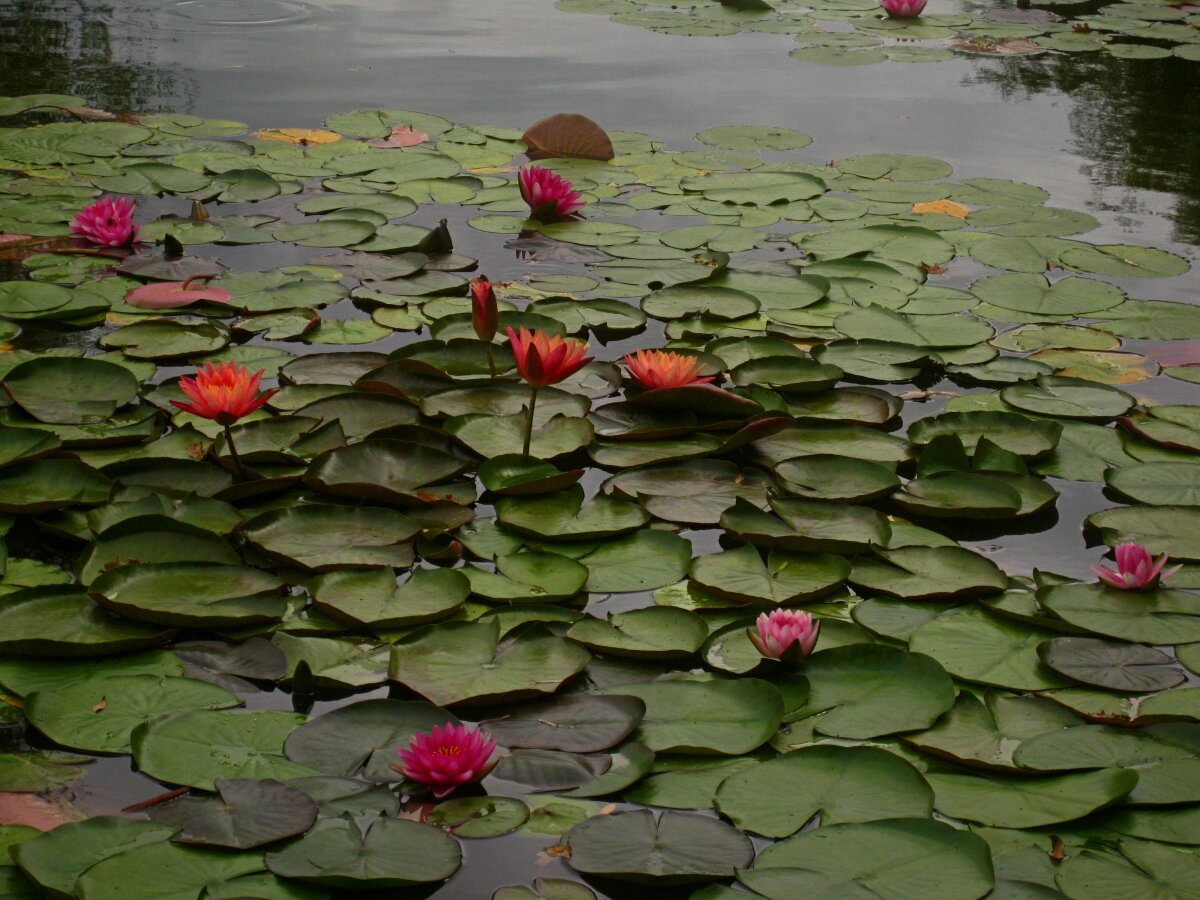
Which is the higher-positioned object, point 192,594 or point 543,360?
point 543,360

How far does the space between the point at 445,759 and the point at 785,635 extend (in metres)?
0.56

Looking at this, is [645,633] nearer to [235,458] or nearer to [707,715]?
[707,715]

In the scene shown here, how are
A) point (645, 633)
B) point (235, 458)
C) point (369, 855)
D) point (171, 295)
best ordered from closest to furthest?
point (369, 855), point (645, 633), point (235, 458), point (171, 295)

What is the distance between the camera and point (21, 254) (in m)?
3.43

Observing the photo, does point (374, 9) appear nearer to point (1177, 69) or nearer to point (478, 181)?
point (478, 181)

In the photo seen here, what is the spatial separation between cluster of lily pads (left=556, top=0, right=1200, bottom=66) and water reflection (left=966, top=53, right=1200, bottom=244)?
283 mm

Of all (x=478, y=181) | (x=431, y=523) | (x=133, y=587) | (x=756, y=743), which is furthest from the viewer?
(x=478, y=181)

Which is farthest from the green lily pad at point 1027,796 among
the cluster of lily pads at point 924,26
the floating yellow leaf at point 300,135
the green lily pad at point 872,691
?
the cluster of lily pads at point 924,26

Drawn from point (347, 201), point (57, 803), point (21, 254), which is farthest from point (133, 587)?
point (347, 201)

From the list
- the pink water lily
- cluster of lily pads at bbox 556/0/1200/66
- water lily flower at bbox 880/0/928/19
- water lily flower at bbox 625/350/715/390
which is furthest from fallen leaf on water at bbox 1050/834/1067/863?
water lily flower at bbox 880/0/928/19

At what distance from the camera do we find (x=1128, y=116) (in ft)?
16.9

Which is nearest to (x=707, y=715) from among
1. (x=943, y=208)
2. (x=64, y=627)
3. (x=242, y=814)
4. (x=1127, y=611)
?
(x=242, y=814)

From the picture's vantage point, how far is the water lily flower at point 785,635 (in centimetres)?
187

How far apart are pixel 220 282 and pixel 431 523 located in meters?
1.35
